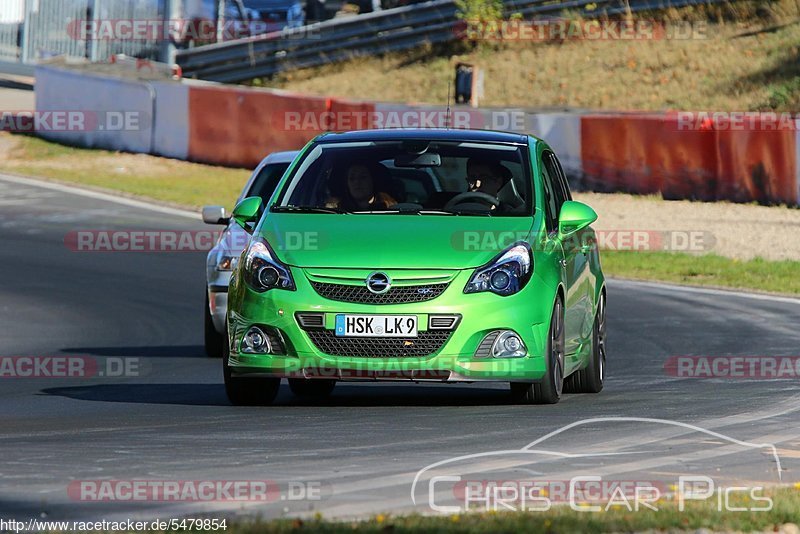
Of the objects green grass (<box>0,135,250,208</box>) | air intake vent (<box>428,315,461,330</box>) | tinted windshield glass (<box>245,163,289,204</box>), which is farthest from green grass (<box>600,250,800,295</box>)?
air intake vent (<box>428,315,461,330</box>)

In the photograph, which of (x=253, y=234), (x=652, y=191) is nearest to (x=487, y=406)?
(x=253, y=234)

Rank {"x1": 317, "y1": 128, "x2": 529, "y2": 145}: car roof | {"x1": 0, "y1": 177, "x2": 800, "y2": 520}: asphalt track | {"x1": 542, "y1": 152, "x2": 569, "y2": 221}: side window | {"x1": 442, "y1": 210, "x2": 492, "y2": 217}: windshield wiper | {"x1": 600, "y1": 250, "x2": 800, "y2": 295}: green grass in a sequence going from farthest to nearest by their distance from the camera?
{"x1": 600, "y1": 250, "x2": 800, "y2": 295}: green grass → {"x1": 542, "y1": 152, "x2": 569, "y2": 221}: side window → {"x1": 317, "y1": 128, "x2": 529, "y2": 145}: car roof → {"x1": 442, "y1": 210, "x2": 492, "y2": 217}: windshield wiper → {"x1": 0, "y1": 177, "x2": 800, "y2": 520}: asphalt track

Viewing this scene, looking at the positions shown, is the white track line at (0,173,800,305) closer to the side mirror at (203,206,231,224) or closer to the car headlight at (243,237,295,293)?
the side mirror at (203,206,231,224)

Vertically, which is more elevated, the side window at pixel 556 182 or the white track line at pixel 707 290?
the side window at pixel 556 182

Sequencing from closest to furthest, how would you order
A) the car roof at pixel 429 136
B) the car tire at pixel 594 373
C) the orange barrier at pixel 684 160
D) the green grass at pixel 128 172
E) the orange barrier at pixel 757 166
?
1. the car roof at pixel 429 136
2. the car tire at pixel 594 373
3. the orange barrier at pixel 757 166
4. the orange barrier at pixel 684 160
5. the green grass at pixel 128 172

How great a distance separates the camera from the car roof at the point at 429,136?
34.0ft

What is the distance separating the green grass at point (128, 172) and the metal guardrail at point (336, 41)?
8817 millimetres

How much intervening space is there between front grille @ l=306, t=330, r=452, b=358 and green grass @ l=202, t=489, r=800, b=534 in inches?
122

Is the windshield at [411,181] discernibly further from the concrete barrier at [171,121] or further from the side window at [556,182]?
the concrete barrier at [171,121]

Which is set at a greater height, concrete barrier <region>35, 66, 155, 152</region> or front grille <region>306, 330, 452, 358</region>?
front grille <region>306, 330, 452, 358</region>

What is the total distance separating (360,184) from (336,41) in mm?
33355

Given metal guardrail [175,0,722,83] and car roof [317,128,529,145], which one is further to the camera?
metal guardrail [175,0,722,83]

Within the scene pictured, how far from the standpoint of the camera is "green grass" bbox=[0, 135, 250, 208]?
29.0m

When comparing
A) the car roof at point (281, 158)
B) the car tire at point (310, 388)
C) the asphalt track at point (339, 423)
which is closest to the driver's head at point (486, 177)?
the asphalt track at point (339, 423)
